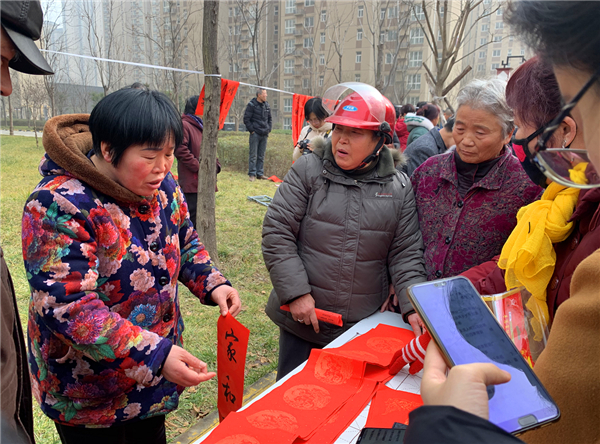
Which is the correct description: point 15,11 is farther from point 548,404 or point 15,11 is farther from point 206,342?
point 206,342

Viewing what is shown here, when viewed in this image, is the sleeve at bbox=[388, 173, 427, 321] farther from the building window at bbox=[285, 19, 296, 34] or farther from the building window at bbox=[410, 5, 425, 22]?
the building window at bbox=[285, 19, 296, 34]

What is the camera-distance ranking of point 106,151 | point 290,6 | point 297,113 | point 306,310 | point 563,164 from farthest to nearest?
1. point 290,6
2. point 297,113
3. point 306,310
4. point 106,151
5. point 563,164

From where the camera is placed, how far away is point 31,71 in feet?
4.20

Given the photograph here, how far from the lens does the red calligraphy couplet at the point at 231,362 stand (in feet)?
5.20

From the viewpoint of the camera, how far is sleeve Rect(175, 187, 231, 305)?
1816mm

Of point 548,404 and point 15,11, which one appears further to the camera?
point 15,11

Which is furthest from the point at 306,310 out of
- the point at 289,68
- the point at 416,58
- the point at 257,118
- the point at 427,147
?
the point at 416,58

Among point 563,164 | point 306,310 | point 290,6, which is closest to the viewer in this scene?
point 563,164

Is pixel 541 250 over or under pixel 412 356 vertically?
over

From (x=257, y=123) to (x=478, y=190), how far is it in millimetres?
9022

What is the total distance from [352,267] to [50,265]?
1.29m

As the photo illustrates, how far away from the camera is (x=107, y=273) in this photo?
1438mm

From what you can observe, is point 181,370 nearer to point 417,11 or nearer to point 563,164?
point 563,164

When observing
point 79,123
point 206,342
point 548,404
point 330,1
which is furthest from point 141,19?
point 548,404
